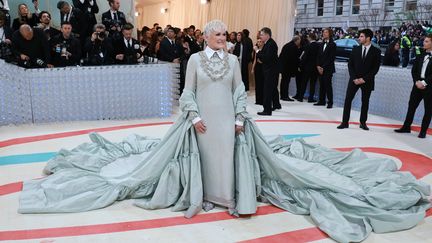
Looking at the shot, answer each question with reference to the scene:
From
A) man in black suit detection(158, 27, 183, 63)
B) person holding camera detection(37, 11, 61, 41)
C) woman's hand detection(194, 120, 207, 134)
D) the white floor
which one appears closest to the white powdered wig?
woman's hand detection(194, 120, 207, 134)

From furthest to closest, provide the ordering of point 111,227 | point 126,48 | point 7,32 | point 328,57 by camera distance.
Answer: point 328,57
point 126,48
point 7,32
point 111,227

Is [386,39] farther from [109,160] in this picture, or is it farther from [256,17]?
[109,160]

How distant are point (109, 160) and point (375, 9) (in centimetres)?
581

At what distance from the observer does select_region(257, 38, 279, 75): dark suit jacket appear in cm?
723

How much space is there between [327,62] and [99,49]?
178 inches

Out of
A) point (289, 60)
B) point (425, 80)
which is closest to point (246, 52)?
point (289, 60)

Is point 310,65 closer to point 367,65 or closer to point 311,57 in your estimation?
point 311,57

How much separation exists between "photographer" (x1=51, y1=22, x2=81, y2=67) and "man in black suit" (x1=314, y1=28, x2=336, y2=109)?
4.80 m

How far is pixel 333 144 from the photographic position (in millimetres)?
5520

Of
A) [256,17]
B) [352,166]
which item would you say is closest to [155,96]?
[352,166]

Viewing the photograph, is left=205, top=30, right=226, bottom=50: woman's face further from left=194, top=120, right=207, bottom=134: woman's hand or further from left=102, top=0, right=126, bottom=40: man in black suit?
left=102, top=0, right=126, bottom=40: man in black suit

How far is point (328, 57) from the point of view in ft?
27.3

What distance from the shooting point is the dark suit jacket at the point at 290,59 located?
9.18 m

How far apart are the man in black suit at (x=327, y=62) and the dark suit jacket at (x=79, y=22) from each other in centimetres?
474
